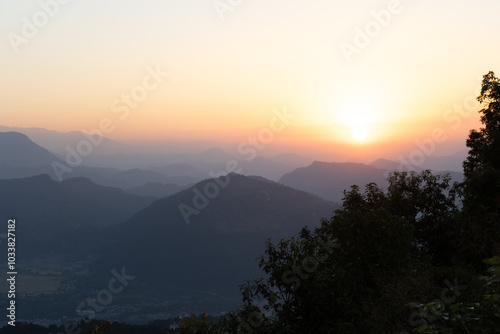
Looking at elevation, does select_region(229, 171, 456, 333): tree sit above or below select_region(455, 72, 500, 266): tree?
below

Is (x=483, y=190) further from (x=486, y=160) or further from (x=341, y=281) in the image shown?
(x=341, y=281)

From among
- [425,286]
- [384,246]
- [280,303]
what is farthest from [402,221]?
[280,303]

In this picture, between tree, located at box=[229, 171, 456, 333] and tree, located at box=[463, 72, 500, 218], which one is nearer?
tree, located at box=[229, 171, 456, 333]

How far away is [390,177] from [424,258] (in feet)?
41.8

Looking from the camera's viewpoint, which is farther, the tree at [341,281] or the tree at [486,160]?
the tree at [486,160]

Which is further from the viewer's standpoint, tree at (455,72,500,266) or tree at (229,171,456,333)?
tree at (455,72,500,266)

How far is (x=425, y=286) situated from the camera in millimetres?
17031

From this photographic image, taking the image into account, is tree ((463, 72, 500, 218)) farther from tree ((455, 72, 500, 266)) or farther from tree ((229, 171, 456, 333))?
tree ((229, 171, 456, 333))

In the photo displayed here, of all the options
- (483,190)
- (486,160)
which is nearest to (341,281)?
(483,190)

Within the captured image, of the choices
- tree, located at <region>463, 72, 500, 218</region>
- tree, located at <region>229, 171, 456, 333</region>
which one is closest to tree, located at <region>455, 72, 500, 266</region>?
tree, located at <region>463, 72, 500, 218</region>

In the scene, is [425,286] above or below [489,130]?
below

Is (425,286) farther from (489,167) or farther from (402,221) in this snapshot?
(489,167)

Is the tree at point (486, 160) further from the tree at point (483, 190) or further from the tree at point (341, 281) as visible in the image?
the tree at point (341, 281)

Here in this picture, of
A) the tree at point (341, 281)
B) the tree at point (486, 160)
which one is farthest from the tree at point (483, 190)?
the tree at point (341, 281)
